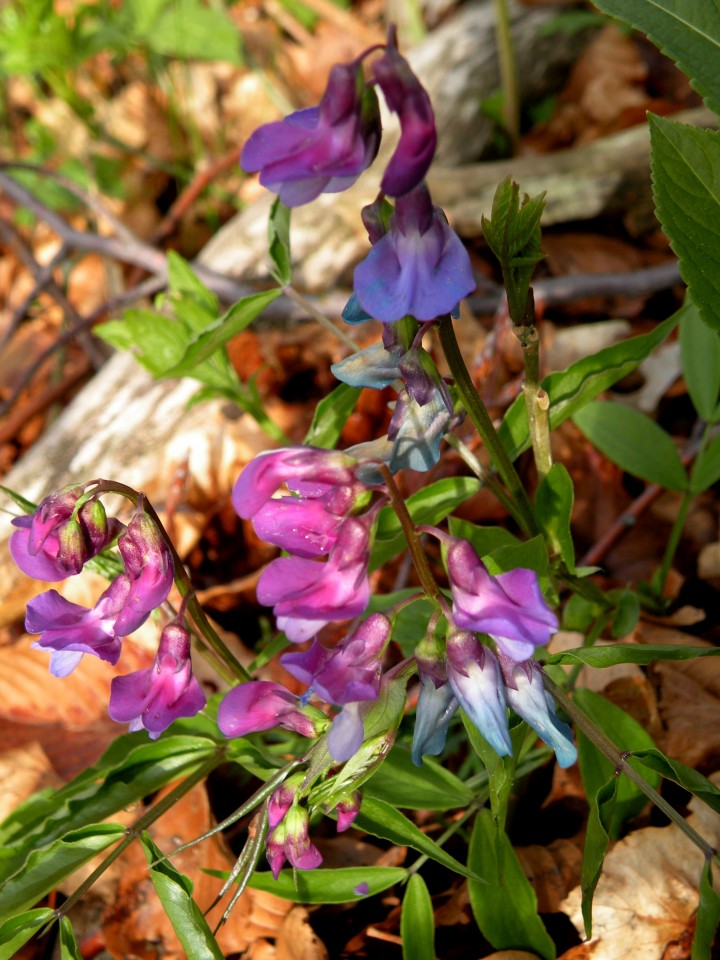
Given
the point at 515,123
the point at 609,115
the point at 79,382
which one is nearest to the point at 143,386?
the point at 79,382

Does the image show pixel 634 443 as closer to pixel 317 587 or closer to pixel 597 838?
pixel 597 838

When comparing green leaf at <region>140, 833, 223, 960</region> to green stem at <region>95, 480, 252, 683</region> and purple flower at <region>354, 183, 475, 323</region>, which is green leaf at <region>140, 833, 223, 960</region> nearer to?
green stem at <region>95, 480, 252, 683</region>

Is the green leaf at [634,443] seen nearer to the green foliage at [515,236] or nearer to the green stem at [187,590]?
the green foliage at [515,236]

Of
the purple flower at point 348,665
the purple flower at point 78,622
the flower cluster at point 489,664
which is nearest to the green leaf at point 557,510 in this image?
the flower cluster at point 489,664

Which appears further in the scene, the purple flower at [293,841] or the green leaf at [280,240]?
the green leaf at [280,240]

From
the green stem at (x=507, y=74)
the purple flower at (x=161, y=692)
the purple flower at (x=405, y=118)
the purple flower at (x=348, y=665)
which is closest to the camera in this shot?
the purple flower at (x=405, y=118)

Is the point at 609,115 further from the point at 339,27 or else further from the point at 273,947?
the point at 273,947
